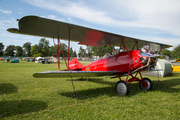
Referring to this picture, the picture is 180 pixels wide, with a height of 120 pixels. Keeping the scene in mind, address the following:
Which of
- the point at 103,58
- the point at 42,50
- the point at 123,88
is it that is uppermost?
the point at 42,50

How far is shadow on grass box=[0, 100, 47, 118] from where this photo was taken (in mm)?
3246

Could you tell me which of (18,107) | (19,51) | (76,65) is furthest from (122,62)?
(19,51)

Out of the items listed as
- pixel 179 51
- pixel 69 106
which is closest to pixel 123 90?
pixel 69 106

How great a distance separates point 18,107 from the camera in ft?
11.8

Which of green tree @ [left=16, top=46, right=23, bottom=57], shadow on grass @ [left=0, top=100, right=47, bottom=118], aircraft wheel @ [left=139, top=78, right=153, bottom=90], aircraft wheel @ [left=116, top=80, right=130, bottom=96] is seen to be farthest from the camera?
green tree @ [left=16, top=46, right=23, bottom=57]

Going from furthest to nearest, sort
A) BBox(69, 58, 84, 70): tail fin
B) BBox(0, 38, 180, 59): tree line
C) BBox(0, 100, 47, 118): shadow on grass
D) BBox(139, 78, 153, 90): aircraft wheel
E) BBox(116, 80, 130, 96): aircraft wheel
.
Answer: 1. BBox(0, 38, 180, 59): tree line
2. BBox(69, 58, 84, 70): tail fin
3. BBox(139, 78, 153, 90): aircraft wheel
4. BBox(116, 80, 130, 96): aircraft wheel
5. BBox(0, 100, 47, 118): shadow on grass

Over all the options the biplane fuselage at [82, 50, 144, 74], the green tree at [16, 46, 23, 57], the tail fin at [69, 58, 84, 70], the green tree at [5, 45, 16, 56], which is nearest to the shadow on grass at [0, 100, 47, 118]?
the biplane fuselage at [82, 50, 144, 74]

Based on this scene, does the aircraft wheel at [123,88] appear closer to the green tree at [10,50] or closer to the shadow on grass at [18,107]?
the shadow on grass at [18,107]

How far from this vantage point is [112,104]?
390 centimetres

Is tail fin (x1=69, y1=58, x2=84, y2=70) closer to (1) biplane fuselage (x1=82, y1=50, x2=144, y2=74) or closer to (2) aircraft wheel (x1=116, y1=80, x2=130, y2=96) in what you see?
(1) biplane fuselage (x1=82, y1=50, x2=144, y2=74)

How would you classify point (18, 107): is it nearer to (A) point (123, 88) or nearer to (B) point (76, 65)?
(A) point (123, 88)

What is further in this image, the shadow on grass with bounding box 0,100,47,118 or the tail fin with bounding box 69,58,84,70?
the tail fin with bounding box 69,58,84,70

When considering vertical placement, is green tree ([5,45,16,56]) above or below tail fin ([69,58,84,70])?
above

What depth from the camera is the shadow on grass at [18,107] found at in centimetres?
325
